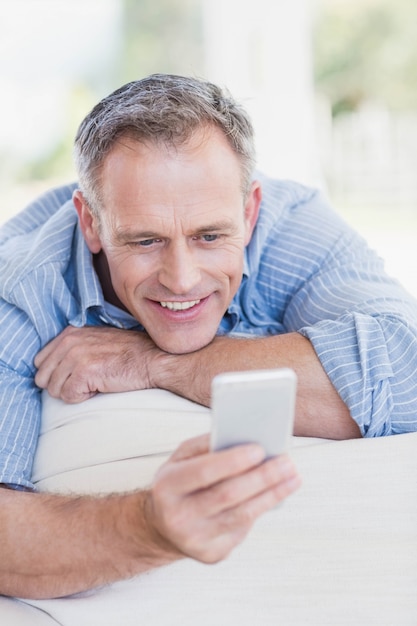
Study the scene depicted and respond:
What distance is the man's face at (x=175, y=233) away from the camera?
65.9 inches

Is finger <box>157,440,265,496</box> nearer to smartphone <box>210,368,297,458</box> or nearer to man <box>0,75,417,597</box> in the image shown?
smartphone <box>210,368,297,458</box>

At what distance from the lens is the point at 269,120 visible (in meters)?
4.48

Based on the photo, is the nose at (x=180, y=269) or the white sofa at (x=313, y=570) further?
the nose at (x=180, y=269)

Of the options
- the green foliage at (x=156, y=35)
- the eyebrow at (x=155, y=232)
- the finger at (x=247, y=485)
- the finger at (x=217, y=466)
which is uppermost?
the green foliage at (x=156, y=35)

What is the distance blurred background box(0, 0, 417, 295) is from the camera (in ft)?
14.7

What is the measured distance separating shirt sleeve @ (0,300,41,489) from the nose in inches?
13.3

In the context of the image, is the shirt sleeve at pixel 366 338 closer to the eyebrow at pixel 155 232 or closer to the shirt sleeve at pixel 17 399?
the eyebrow at pixel 155 232

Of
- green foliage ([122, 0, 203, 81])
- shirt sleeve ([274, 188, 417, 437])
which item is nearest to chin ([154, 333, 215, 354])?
shirt sleeve ([274, 188, 417, 437])

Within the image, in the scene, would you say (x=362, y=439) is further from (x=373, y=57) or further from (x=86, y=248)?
(x=373, y=57)

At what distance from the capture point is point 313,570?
4.79 feet

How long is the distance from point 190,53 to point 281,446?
5.69m

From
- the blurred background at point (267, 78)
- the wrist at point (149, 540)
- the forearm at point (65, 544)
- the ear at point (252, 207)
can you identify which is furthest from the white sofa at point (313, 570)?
the blurred background at point (267, 78)

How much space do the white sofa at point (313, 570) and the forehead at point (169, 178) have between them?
53 centimetres

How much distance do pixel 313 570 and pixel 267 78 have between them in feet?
11.4
